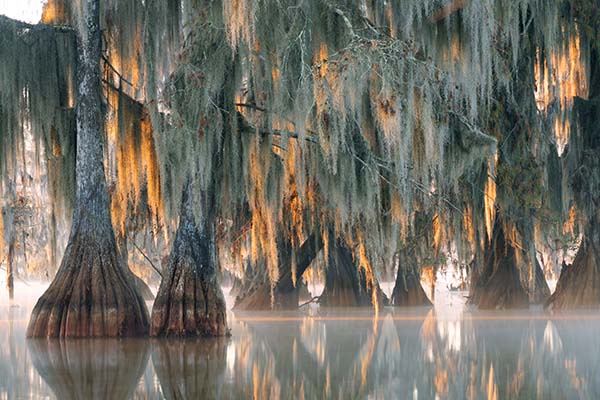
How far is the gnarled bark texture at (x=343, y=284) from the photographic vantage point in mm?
21406

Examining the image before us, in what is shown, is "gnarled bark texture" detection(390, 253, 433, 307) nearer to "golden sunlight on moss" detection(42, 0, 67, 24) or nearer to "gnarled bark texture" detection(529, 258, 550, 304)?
"gnarled bark texture" detection(529, 258, 550, 304)

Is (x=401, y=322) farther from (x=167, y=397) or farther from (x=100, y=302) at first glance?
(x=167, y=397)

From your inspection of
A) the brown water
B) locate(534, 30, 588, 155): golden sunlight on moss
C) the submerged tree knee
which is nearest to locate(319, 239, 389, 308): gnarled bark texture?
locate(534, 30, 588, 155): golden sunlight on moss

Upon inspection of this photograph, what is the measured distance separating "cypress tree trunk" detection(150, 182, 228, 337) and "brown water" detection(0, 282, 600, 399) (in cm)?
45

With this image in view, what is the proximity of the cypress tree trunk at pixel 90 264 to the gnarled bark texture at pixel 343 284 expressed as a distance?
8.74 m

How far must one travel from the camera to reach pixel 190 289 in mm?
12977

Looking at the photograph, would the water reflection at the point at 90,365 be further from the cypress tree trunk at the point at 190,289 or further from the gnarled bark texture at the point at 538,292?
the gnarled bark texture at the point at 538,292

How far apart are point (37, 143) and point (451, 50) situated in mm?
5475

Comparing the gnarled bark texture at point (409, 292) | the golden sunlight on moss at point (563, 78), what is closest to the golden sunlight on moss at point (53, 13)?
the golden sunlight on moss at point (563, 78)

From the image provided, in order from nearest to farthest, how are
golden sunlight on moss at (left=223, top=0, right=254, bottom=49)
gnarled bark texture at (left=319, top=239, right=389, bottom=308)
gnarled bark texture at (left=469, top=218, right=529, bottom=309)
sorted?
golden sunlight on moss at (left=223, top=0, right=254, bottom=49) → gnarled bark texture at (left=469, top=218, right=529, bottom=309) → gnarled bark texture at (left=319, top=239, right=389, bottom=308)

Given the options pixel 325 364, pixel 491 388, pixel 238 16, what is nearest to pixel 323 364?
pixel 325 364

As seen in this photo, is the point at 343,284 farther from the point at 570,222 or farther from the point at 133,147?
the point at 133,147

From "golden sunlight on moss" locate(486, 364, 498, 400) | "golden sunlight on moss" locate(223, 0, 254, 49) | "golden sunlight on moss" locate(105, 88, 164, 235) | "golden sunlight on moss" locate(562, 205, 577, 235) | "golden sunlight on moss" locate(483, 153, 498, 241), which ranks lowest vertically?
"golden sunlight on moss" locate(486, 364, 498, 400)

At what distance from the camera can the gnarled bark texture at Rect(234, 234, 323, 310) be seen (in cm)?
2078
